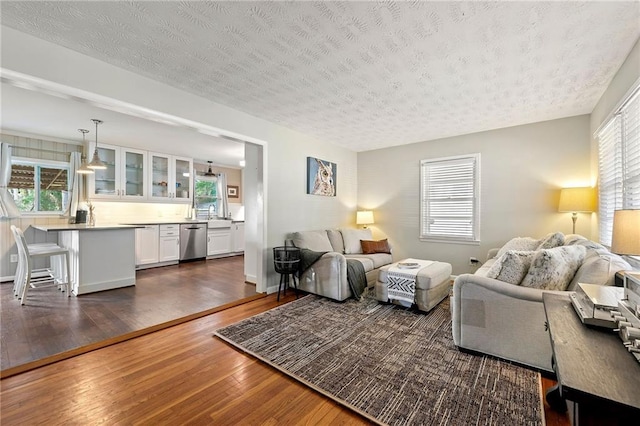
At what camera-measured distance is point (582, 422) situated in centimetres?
75

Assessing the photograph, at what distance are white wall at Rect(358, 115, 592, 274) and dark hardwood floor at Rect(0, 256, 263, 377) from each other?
305 cm

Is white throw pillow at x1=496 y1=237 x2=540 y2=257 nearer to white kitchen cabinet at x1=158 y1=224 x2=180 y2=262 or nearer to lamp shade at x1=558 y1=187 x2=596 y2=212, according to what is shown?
lamp shade at x1=558 y1=187 x2=596 y2=212

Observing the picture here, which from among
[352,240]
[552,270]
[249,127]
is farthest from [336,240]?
[552,270]

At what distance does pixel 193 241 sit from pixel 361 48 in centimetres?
560

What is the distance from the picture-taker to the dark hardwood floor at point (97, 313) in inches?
91.6

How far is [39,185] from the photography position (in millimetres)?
4781

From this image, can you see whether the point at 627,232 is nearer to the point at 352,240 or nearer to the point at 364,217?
the point at 352,240

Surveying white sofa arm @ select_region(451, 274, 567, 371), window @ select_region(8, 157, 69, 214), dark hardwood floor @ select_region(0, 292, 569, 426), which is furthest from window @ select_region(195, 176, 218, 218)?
white sofa arm @ select_region(451, 274, 567, 371)

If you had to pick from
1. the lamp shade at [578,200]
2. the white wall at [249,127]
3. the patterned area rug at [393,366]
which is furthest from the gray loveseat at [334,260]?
the lamp shade at [578,200]

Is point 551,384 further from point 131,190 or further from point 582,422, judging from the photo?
point 131,190

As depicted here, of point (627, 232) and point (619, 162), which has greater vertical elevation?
point (619, 162)

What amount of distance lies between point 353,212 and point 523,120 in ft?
10.4

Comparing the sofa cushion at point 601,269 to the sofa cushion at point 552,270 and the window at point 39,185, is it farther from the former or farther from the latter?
the window at point 39,185

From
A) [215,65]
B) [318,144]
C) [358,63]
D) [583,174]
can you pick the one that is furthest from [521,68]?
[318,144]
